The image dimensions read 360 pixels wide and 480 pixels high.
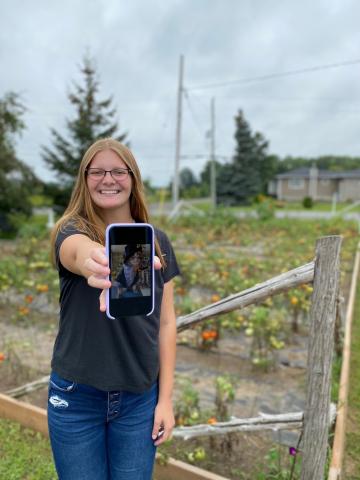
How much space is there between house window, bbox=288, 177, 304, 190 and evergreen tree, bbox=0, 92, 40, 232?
3703cm

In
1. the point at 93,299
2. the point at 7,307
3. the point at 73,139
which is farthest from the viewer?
the point at 73,139

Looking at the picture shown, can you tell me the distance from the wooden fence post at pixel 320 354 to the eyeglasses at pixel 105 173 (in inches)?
32.0

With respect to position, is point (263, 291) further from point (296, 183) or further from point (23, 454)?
point (296, 183)

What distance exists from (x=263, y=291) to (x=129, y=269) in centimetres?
91

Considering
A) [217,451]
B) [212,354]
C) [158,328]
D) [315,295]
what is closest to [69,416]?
[158,328]

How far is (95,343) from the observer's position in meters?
1.31

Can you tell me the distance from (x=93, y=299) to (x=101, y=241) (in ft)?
0.60

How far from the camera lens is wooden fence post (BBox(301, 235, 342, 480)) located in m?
1.63

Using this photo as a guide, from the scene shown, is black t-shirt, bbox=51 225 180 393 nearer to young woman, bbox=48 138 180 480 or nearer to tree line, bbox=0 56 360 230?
young woman, bbox=48 138 180 480

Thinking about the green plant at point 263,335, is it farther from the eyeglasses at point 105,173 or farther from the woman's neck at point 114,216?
the eyeglasses at point 105,173

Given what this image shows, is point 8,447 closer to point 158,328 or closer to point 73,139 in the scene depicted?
point 158,328

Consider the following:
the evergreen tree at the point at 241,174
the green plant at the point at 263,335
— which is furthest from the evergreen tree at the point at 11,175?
the evergreen tree at the point at 241,174

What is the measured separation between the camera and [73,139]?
27.0m

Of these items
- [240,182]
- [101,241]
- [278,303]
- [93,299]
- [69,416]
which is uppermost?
[240,182]
